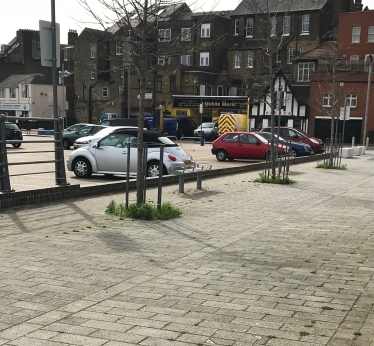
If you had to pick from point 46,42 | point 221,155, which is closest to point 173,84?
point 221,155

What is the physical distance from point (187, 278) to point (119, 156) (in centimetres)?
1046

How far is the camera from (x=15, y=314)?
4.75 meters

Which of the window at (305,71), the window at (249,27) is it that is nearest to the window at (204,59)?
the window at (249,27)

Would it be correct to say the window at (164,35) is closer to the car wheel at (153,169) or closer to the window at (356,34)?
the car wheel at (153,169)

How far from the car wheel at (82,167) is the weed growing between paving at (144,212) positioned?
6658 millimetres

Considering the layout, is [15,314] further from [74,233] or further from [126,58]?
[126,58]

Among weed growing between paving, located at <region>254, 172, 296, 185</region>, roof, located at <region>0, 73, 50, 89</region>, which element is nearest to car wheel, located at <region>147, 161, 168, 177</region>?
weed growing between paving, located at <region>254, 172, 296, 185</region>

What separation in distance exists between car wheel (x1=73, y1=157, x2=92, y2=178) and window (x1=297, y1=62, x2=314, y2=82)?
162 feet

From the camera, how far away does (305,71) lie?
62250 mm

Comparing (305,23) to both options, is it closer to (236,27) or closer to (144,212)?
(236,27)

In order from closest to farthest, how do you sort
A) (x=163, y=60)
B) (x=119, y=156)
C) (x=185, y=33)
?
(x=185, y=33) → (x=163, y=60) → (x=119, y=156)

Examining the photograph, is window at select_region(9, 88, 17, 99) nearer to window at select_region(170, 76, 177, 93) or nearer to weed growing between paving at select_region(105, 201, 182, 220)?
window at select_region(170, 76, 177, 93)

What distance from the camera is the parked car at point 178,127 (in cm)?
5231

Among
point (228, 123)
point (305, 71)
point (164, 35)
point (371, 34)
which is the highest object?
point (371, 34)
